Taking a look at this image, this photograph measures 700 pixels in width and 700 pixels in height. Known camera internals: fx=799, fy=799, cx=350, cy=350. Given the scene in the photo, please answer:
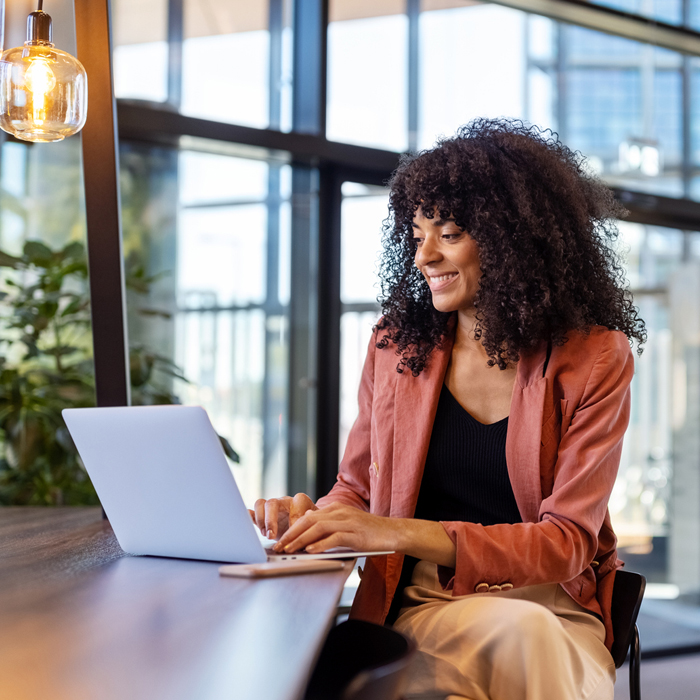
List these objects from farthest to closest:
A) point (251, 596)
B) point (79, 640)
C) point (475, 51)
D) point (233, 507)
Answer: point (475, 51) → point (233, 507) → point (251, 596) → point (79, 640)

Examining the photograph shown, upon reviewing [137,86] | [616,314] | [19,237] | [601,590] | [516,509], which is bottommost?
[601,590]

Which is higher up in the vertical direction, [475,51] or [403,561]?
[475,51]

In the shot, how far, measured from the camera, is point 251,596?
96 cm

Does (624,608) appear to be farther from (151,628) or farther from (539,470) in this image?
(151,628)

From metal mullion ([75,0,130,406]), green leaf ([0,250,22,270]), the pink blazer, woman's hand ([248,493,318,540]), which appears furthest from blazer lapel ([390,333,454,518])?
green leaf ([0,250,22,270])

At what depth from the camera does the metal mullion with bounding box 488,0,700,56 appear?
144 inches

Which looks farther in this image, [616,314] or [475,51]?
[475,51]

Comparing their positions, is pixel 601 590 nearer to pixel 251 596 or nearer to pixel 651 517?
pixel 251 596

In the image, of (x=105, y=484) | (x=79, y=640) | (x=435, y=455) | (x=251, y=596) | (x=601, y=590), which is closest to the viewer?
(x=79, y=640)

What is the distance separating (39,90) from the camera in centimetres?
139

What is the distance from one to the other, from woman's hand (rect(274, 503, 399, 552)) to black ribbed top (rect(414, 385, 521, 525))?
352 millimetres

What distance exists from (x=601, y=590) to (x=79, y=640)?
0.98 meters

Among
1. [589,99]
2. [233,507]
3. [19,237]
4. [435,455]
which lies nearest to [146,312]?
[19,237]

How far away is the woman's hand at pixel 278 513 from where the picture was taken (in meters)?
1.34
